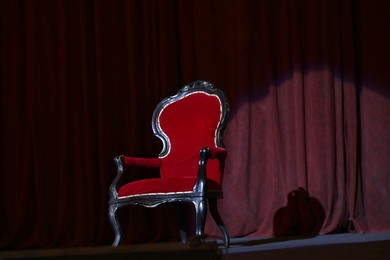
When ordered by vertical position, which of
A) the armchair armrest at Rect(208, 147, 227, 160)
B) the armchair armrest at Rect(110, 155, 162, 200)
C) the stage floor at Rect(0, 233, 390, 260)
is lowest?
the stage floor at Rect(0, 233, 390, 260)

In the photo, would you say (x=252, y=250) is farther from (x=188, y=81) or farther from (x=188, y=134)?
(x=188, y=81)

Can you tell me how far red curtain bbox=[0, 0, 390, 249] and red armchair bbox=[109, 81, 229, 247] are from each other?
1.89 feet

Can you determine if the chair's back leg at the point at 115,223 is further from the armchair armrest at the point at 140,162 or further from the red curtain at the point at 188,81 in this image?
the red curtain at the point at 188,81

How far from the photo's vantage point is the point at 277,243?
3.03 meters

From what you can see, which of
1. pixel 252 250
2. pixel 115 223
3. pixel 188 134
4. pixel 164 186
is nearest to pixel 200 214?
pixel 164 186

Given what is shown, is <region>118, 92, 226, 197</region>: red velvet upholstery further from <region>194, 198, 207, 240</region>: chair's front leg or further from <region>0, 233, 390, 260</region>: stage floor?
<region>0, 233, 390, 260</region>: stage floor

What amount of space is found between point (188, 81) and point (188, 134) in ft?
2.61

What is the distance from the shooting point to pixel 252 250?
8.74 ft

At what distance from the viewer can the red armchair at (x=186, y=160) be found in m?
2.66

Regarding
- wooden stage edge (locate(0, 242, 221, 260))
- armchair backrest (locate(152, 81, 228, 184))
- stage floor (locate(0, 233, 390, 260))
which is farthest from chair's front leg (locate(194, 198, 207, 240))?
wooden stage edge (locate(0, 242, 221, 260))

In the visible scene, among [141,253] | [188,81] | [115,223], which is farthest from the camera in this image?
[188,81]

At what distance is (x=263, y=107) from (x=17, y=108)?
1.80 metres

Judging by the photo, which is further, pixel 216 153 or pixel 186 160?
pixel 186 160

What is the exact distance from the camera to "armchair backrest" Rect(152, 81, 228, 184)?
3.02 meters
